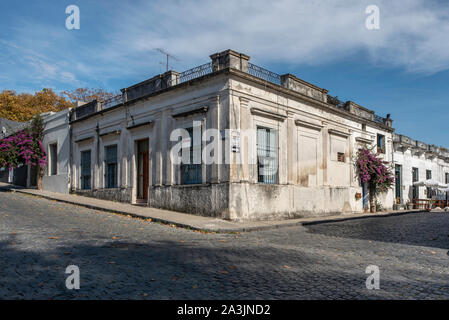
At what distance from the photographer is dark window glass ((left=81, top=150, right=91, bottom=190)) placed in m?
18.8

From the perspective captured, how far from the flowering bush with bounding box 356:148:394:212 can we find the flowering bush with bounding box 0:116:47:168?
1702 centimetres

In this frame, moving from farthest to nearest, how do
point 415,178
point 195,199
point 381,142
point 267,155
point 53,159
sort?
point 415,178 < point 381,142 < point 53,159 < point 267,155 < point 195,199

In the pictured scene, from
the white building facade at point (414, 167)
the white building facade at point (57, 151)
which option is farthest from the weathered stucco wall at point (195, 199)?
the white building facade at point (414, 167)

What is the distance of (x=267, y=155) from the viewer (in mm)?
14047

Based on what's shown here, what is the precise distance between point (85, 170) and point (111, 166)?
231 centimetres

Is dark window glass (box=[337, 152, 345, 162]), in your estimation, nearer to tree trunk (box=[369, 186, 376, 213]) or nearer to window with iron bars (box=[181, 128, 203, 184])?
Result: tree trunk (box=[369, 186, 376, 213])

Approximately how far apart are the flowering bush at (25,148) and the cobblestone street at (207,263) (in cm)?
1092

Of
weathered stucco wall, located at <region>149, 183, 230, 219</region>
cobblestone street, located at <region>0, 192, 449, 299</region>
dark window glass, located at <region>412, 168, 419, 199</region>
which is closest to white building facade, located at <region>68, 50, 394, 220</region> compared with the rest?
weathered stucco wall, located at <region>149, 183, 230, 219</region>

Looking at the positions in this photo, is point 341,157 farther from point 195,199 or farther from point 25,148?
point 25,148

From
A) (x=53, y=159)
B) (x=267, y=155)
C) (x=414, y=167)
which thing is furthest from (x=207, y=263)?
(x=414, y=167)

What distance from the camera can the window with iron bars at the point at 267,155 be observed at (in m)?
13.7

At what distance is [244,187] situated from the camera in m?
12.6
